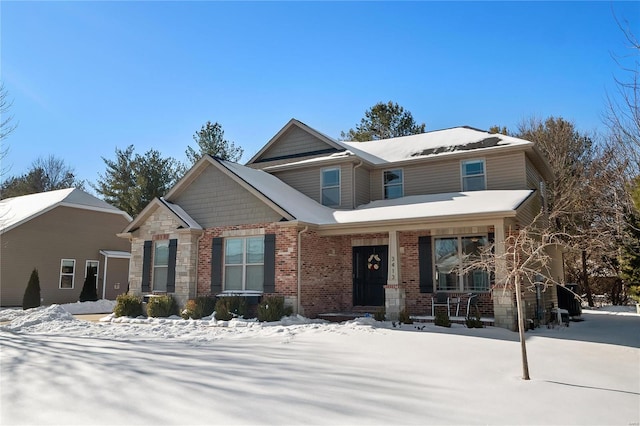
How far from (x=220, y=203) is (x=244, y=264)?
7.51ft

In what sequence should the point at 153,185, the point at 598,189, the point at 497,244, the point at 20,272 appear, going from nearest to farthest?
the point at 497,244 < the point at 20,272 < the point at 598,189 < the point at 153,185

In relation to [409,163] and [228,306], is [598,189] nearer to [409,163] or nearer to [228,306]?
[409,163]

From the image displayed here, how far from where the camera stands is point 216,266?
49.6 feet

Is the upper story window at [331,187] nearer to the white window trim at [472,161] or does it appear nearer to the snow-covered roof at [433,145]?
the snow-covered roof at [433,145]

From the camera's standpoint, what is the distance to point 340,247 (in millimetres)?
15773

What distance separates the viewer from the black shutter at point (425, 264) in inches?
551

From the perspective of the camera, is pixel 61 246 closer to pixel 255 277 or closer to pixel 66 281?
pixel 66 281

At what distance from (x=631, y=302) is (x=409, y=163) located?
17.3m

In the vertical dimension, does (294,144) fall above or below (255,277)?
above

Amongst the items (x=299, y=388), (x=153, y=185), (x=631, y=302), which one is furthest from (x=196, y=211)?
(x=631, y=302)

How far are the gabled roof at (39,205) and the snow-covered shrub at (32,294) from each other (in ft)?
10.0

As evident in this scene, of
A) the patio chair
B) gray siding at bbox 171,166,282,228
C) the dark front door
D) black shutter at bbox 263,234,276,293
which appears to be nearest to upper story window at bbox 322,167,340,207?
the dark front door

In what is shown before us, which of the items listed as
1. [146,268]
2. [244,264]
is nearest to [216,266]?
[244,264]

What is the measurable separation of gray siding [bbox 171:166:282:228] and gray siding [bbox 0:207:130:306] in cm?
1004
